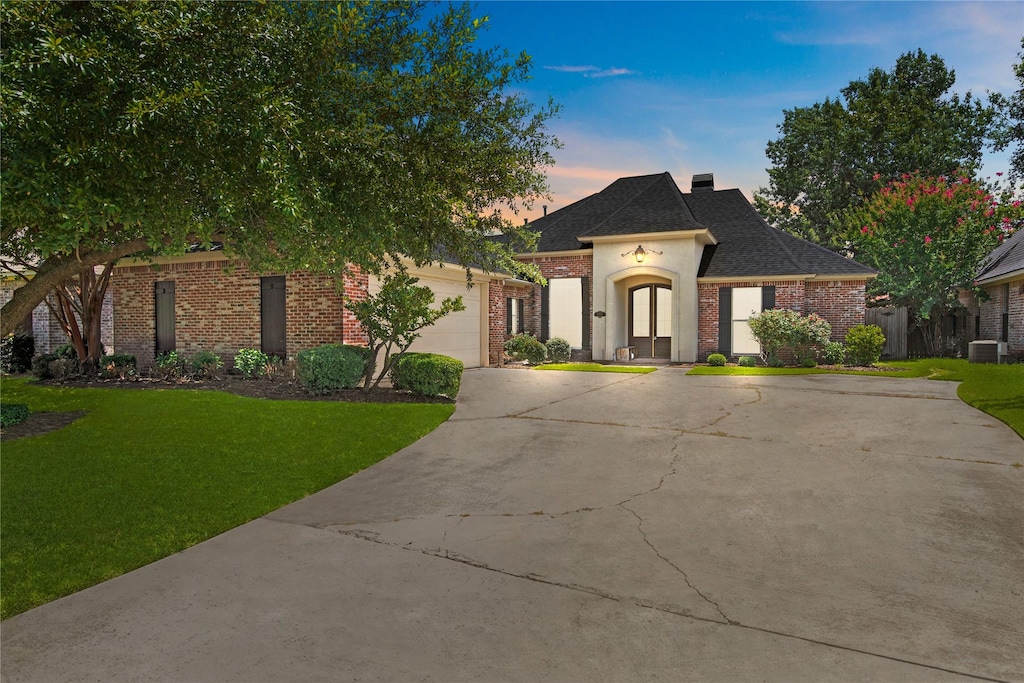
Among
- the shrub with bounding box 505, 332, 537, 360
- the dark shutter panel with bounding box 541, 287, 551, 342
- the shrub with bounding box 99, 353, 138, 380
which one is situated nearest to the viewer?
the shrub with bounding box 99, 353, 138, 380

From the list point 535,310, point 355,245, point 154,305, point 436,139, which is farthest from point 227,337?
point 535,310

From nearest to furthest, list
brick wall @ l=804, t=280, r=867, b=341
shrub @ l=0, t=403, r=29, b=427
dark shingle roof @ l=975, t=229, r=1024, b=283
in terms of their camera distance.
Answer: shrub @ l=0, t=403, r=29, b=427
brick wall @ l=804, t=280, r=867, b=341
dark shingle roof @ l=975, t=229, r=1024, b=283

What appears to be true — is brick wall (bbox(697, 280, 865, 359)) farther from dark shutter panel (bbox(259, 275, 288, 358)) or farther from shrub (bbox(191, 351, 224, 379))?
shrub (bbox(191, 351, 224, 379))

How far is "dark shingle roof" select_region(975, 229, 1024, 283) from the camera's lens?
1875 centimetres

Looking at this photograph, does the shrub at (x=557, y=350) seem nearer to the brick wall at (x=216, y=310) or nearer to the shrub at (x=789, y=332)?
the shrub at (x=789, y=332)

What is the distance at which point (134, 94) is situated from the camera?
488 centimetres

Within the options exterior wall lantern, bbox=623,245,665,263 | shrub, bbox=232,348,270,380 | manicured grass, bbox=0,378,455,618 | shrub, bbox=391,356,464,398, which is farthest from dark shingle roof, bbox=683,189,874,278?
shrub, bbox=232,348,270,380

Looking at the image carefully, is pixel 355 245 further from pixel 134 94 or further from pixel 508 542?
pixel 508 542

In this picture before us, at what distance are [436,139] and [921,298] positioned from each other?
2108 cm

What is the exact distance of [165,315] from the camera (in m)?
15.0

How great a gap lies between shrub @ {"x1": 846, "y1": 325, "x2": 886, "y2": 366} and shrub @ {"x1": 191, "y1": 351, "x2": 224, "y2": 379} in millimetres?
17406

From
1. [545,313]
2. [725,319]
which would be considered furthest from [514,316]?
[725,319]

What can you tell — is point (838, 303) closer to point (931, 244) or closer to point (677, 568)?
point (931, 244)

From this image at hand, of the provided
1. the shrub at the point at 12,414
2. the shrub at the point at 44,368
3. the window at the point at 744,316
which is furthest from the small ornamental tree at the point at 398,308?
the window at the point at 744,316
